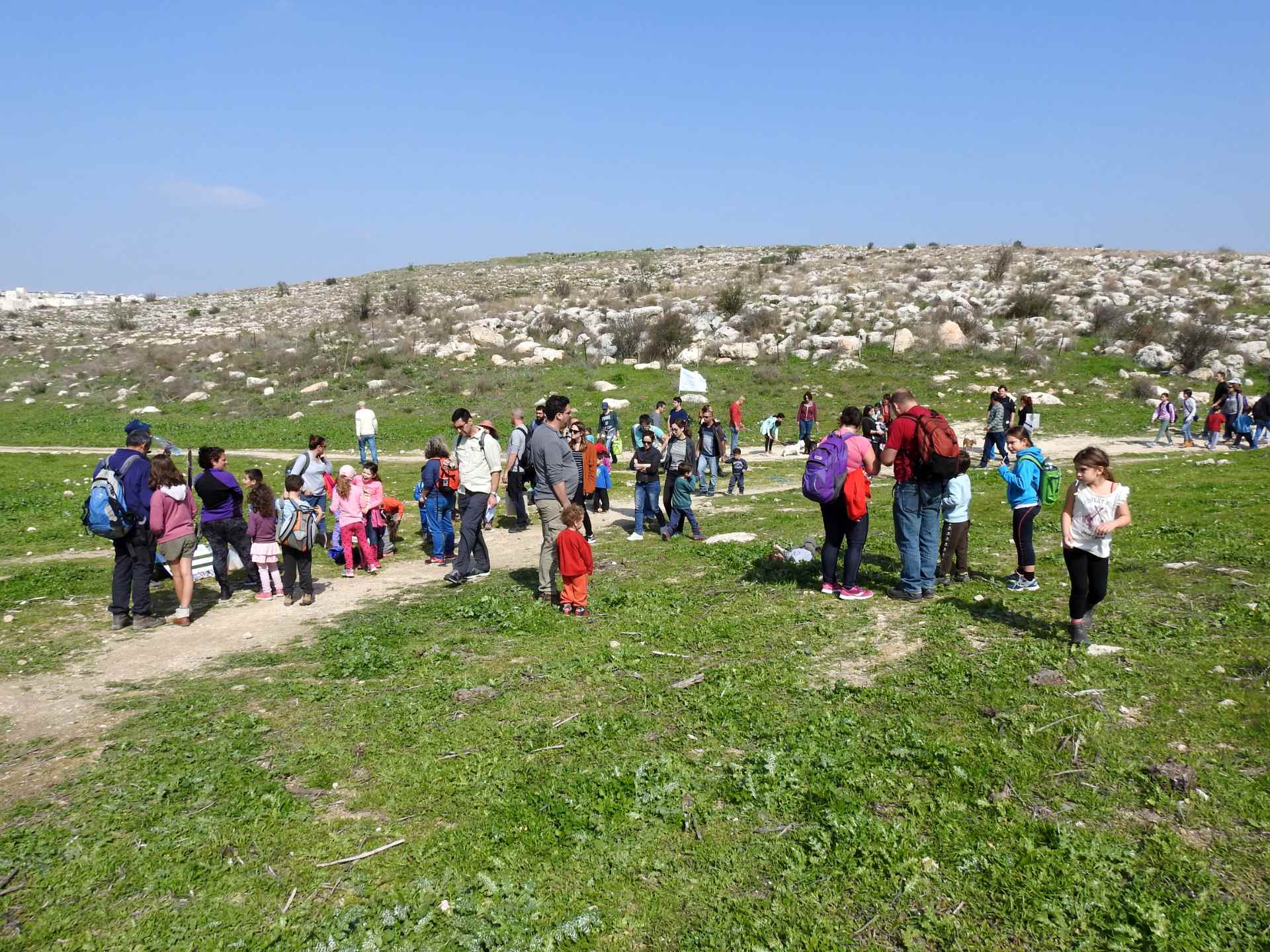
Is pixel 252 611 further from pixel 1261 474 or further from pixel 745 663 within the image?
pixel 1261 474

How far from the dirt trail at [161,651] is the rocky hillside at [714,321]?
22382mm

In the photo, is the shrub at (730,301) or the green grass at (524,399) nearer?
the green grass at (524,399)

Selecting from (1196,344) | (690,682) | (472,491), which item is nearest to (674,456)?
(472,491)

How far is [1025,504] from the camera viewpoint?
25.5 feet

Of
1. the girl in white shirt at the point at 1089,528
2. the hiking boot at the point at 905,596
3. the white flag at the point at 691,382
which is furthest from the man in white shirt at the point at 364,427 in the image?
the girl in white shirt at the point at 1089,528

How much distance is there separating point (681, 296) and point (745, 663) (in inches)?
1472

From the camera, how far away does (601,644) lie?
715 cm

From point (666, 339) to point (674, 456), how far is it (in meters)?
21.8

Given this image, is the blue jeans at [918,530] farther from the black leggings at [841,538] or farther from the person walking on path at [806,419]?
the person walking on path at [806,419]

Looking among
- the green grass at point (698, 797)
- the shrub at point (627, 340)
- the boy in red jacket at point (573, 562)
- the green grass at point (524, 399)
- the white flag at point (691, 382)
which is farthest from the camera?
the shrub at point (627, 340)

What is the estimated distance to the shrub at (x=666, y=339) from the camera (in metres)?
32.2

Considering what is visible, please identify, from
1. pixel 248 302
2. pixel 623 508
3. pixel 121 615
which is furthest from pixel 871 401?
pixel 248 302

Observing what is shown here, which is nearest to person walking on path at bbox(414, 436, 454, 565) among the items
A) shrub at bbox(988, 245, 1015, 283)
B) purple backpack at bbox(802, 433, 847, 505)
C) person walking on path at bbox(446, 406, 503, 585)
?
person walking on path at bbox(446, 406, 503, 585)

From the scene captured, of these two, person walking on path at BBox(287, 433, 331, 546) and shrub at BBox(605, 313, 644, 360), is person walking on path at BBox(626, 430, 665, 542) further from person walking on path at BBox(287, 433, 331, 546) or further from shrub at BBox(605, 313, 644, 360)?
shrub at BBox(605, 313, 644, 360)
